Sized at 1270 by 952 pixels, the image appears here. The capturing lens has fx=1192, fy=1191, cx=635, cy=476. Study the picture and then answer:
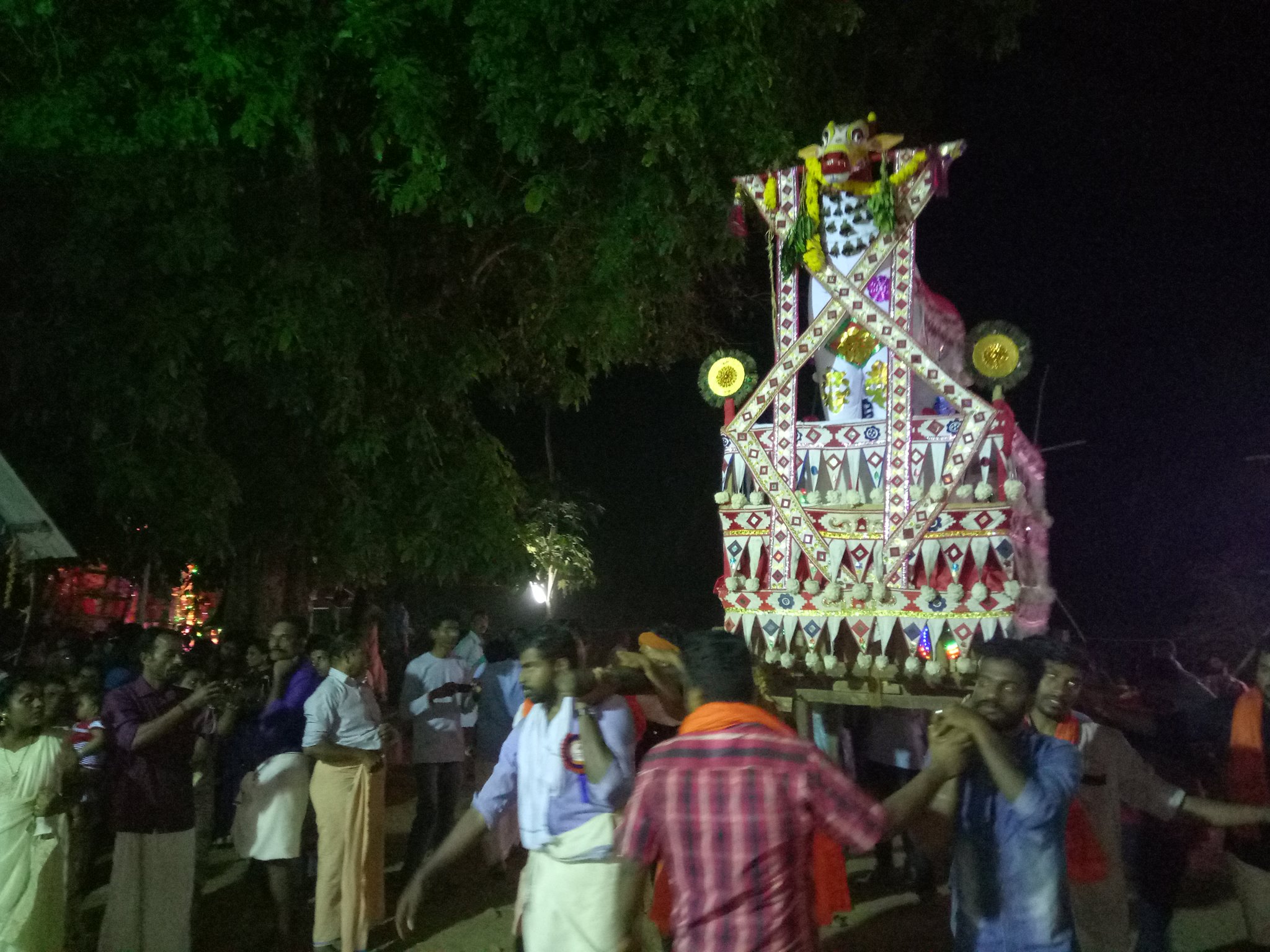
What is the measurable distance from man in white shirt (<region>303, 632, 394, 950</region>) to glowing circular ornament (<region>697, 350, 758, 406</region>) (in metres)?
2.62

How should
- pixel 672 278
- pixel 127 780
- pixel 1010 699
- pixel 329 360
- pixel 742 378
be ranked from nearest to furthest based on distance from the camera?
1. pixel 1010 699
2. pixel 127 780
3. pixel 742 378
4. pixel 329 360
5. pixel 672 278

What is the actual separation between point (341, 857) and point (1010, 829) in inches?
148

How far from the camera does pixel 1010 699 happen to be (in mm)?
3113

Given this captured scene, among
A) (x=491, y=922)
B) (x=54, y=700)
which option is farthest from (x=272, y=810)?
(x=491, y=922)

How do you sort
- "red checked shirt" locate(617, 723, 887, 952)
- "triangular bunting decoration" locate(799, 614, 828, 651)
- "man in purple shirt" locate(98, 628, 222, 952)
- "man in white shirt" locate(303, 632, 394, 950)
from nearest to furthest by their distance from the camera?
"red checked shirt" locate(617, 723, 887, 952)
"man in purple shirt" locate(98, 628, 222, 952)
"man in white shirt" locate(303, 632, 394, 950)
"triangular bunting decoration" locate(799, 614, 828, 651)

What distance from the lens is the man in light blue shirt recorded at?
9.57 ft

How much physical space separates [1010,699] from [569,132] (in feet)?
22.4

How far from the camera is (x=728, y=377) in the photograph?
7117 mm

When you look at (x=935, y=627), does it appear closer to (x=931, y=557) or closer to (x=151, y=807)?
(x=931, y=557)

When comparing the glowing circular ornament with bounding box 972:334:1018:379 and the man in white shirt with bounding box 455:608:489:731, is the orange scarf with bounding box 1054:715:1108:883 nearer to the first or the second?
the glowing circular ornament with bounding box 972:334:1018:379

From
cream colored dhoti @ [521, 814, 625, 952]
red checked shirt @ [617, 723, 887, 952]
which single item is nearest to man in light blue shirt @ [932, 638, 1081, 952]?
red checked shirt @ [617, 723, 887, 952]

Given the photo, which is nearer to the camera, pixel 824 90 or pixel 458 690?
pixel 458 690

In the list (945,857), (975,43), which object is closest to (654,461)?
(975,43)

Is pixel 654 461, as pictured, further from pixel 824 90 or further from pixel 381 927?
pixel 381 927
